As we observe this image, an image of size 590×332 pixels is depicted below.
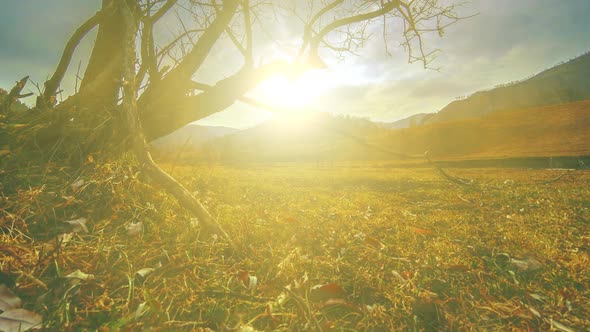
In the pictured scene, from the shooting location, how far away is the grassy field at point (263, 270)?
4.58 ft

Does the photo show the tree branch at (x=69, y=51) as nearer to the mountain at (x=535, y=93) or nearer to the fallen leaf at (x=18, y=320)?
the fallen leaf at (x=18, y=320)

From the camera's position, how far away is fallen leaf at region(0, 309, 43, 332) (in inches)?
44.0

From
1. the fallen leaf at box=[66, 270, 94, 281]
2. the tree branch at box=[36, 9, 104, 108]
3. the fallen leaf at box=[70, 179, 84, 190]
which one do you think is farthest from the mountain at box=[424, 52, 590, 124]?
the fallen leaf at box=[66, 270, 94, 281]

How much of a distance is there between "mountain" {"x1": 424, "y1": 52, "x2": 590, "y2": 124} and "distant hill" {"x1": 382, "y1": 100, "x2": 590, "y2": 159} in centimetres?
2003

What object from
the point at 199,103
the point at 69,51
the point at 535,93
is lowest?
the point at 199,103

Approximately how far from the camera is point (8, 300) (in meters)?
1.26

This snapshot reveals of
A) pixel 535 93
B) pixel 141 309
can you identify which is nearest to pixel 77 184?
pixel 141 309

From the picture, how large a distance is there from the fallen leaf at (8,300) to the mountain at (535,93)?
6535 cm

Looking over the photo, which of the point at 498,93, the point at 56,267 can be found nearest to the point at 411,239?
the point at 56,267

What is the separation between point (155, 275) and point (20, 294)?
0.66 meters

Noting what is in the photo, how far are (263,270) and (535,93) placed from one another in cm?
8304

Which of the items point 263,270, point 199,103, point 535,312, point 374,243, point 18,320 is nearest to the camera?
point 18,320

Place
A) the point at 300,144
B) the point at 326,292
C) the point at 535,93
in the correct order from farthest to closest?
the point at 300,144
the point at 535,93
the point at 326,292

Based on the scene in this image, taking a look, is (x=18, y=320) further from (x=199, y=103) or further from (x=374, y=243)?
(x=199, y=103)
